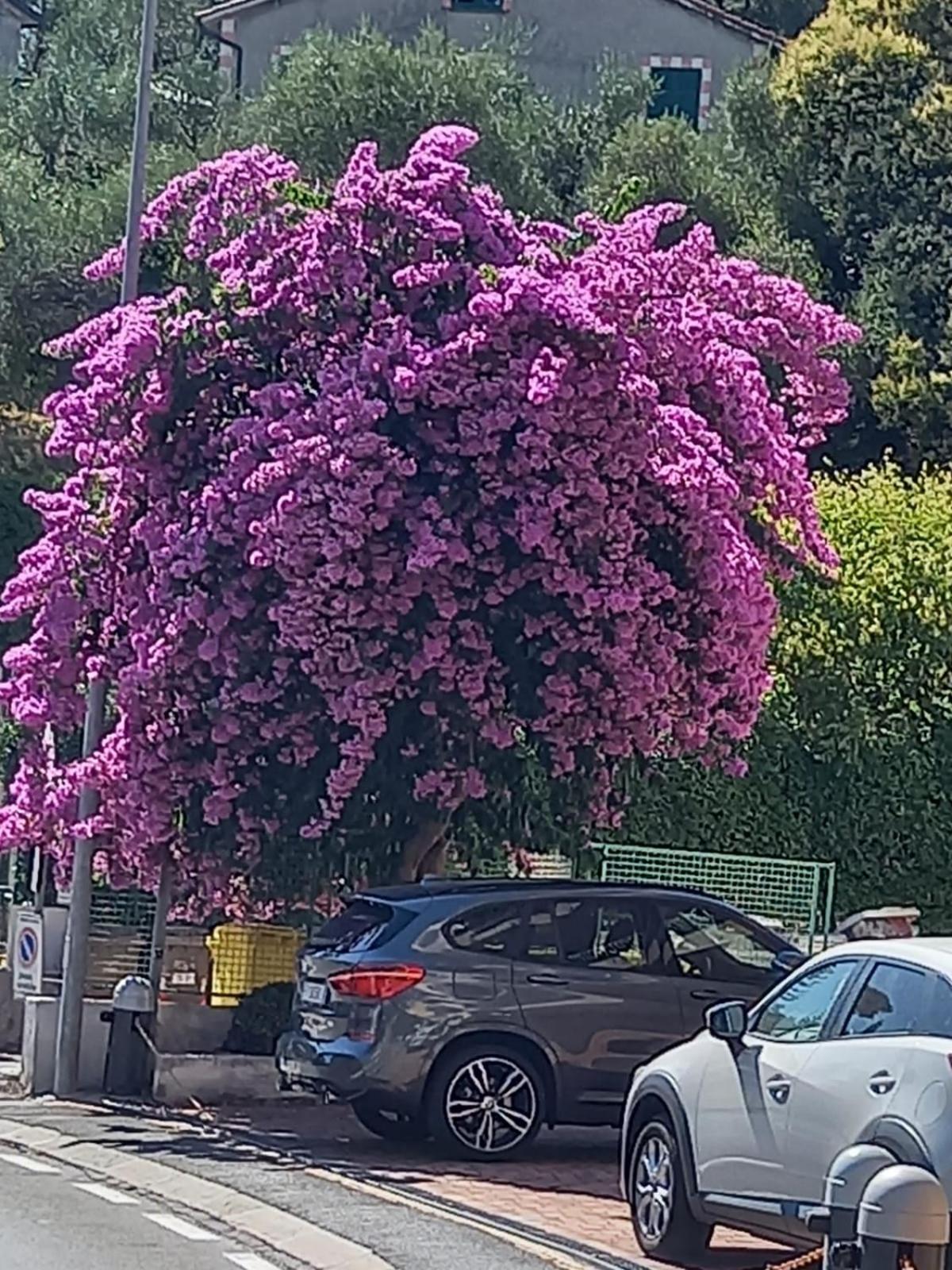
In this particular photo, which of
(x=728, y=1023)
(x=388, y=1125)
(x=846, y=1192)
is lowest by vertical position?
(x=388, y=1125)

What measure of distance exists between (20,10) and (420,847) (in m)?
34.6

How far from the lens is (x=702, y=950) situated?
15656 millimetres

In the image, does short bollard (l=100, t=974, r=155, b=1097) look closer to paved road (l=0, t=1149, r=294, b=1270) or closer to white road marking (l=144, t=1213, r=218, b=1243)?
paved road (l=0, t=1149, r=294, b=1270)

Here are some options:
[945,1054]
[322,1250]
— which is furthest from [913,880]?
[945,1054]

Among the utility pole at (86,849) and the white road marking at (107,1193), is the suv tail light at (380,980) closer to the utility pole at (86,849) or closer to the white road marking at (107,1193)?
the white road marking at (107,1193)

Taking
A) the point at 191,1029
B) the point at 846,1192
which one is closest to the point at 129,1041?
the point at 191,1029

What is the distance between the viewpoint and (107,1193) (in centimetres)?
1357

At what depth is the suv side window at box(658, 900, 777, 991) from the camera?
15.6 metres

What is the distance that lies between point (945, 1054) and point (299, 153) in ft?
94.9

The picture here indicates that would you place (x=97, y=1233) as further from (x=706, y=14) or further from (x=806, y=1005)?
(x=706, y=14)

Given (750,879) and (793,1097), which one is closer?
(793,1097)

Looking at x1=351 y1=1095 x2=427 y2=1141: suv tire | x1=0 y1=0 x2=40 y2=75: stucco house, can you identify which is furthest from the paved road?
x1=0 y1=0 x2=40 y2=75: stucco house

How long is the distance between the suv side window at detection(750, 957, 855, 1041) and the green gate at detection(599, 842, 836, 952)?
7.54 metres

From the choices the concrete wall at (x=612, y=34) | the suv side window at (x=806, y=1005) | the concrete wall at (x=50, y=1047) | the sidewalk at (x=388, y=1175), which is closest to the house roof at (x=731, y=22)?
the concrete wall at (x=612, y=34)
